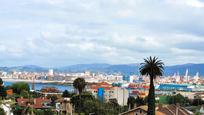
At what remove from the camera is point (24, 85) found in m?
142

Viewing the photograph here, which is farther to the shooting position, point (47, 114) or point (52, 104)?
point (52, 104)

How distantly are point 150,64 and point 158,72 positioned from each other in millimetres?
1016

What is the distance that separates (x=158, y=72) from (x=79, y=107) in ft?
167

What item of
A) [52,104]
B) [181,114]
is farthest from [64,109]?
[181,114]

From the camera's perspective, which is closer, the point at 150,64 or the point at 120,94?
the point at 150,64

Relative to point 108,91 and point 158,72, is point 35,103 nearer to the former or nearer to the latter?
point 158,72

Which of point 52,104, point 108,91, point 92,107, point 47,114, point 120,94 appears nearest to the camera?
point 47,114

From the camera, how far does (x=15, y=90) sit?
A: 140875 mm

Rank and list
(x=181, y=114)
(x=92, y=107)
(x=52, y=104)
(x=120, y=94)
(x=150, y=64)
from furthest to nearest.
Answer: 1. (x=120, y=94)
2. (x=52, y=104)
3. (x=92, y=107)
4. (x=181, y=114)
5. (x=150, y=64)

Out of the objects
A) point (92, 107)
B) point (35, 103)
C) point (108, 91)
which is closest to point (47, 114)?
point (92, 107)

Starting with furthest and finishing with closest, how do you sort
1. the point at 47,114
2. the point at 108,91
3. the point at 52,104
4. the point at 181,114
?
the point at 108,91
the point at 52,104
the point at 47,114
the point at 181,114

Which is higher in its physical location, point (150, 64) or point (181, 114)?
point (150, 64)

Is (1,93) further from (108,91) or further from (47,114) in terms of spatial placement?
(108,91)

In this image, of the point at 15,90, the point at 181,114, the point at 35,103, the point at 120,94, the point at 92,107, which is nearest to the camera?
the point at 181,114
